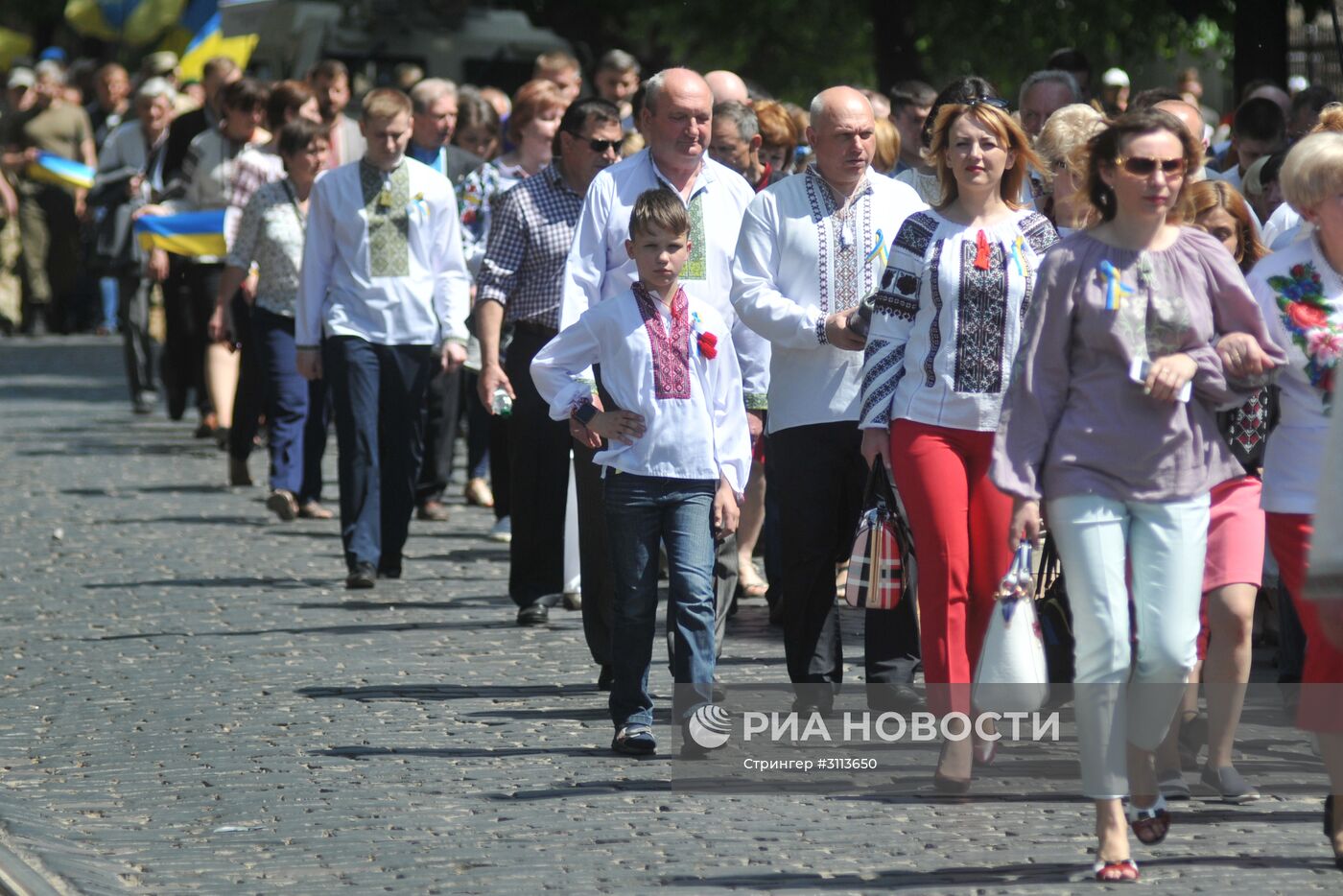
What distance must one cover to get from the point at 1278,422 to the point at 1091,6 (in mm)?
18217

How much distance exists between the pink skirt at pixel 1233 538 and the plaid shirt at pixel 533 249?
353cm

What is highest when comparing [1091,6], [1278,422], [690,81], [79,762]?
[1091,6]

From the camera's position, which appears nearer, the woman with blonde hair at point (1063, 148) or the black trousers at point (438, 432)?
the woman with blonde hair at point (1063, 148)

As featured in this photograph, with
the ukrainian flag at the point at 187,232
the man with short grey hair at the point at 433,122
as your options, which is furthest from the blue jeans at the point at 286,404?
the ukrainian flag at the point at 187,232

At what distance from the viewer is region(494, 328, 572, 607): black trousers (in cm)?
942

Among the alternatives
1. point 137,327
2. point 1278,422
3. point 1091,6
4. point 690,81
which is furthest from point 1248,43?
point 1278,422

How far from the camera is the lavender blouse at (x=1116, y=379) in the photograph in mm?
5723

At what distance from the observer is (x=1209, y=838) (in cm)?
619

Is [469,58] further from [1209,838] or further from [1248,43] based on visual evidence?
[1209,838]

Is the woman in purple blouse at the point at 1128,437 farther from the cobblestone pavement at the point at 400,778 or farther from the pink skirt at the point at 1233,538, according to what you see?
the pink skirt at the point at 1233,538

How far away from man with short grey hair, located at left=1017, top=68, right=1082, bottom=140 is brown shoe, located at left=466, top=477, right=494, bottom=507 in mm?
4722

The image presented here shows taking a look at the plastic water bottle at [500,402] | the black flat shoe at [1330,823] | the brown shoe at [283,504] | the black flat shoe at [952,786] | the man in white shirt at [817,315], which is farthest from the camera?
the brown shoe at [283,504]

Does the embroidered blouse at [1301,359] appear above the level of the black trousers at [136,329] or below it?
above

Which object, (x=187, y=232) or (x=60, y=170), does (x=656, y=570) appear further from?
(x=60, y=170)
